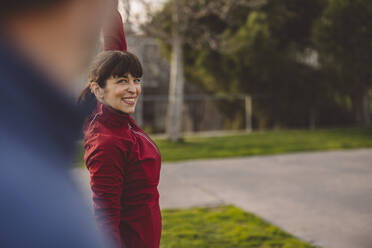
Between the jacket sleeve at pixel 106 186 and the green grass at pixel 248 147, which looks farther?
the green grass at pixel 248 147

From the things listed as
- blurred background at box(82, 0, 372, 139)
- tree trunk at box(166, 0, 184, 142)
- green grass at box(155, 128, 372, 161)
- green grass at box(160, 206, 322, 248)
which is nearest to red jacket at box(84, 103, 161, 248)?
green grass at box(160, 206, 322, 248)

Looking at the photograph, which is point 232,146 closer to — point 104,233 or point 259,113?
point 259,113

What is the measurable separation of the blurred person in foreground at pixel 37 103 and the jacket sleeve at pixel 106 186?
37cm

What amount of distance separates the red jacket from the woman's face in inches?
1.1

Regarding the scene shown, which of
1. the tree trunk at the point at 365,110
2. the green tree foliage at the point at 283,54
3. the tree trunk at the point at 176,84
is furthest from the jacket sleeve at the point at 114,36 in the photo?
the tree trunk at the point at 365,110

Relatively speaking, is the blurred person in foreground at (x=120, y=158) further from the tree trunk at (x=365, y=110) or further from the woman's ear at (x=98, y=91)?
the tree trunk at (x=365, y=110)

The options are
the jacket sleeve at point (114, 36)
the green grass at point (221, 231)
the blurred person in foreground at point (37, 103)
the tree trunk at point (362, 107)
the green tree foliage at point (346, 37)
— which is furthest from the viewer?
the tree trunk at point (362, 107)

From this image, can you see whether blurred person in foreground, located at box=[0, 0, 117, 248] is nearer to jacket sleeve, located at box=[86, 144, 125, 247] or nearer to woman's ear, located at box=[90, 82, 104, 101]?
jacket sleeve, located at box=[86, 144, 125, 247]

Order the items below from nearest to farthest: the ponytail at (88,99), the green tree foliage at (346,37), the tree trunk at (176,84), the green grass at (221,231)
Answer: the ponytail at (88,99), the green grass at (221,231), the tree trunk at (176,84), the green tree foliage at (346,37)

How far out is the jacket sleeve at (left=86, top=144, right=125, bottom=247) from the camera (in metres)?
1.34

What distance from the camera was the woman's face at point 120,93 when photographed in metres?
1.42

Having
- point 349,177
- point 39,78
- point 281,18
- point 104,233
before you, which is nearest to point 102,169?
point 104,233

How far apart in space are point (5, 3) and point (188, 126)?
49.8 feet

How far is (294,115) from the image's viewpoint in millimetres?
15844
